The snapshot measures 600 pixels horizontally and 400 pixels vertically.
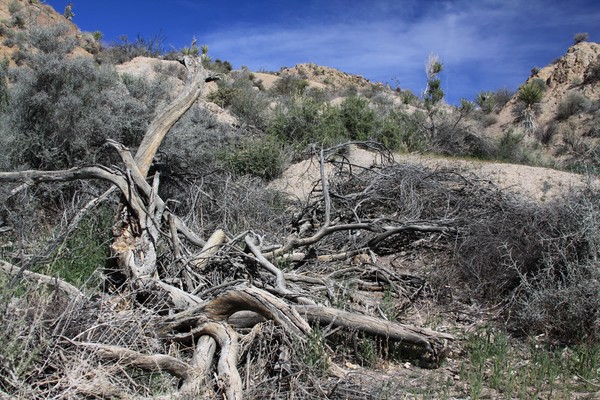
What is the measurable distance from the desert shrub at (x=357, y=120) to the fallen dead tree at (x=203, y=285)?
24.1 ft

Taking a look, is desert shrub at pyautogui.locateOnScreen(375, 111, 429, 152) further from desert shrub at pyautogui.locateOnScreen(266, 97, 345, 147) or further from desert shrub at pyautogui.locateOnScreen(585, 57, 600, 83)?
desert shrub at pyautogui.locateOnScreen(585, 57, 600, 83)

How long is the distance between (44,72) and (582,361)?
8.60 meters

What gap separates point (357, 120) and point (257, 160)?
13.3ft

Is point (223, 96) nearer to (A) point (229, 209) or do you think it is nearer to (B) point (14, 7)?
(A) point (229, 209)

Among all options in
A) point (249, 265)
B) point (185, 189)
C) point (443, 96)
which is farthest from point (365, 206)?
point (443, 96)

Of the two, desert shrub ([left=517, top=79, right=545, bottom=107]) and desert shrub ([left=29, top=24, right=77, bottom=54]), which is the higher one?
desert shrub ([left=517, top=79, right=545, bottom=107])

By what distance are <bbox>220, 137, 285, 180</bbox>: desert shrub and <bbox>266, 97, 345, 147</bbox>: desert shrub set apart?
5.03ft


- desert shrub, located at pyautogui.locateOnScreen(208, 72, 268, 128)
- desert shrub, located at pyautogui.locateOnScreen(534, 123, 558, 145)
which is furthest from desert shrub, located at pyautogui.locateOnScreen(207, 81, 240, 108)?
desert shrub, located at pyautogui.locateOnScreen(534, 123, 558, 145)

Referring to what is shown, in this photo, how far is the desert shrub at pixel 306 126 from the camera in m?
14.0

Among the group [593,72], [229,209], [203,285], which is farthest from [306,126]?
[593,72]

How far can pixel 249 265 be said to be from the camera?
5633 mm

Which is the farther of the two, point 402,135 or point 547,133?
point 547,133

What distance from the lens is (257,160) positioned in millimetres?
11977

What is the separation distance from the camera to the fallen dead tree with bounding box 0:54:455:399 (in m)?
3.71
